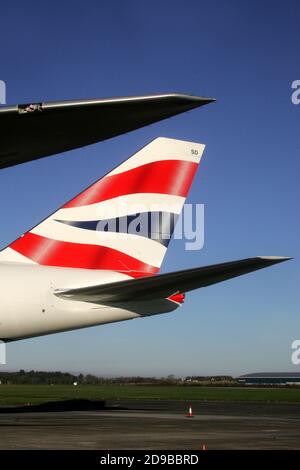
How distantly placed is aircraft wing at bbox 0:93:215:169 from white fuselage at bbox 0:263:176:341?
36.4ft

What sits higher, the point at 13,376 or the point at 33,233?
the point at 33,233

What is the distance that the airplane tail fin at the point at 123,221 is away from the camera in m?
19.4

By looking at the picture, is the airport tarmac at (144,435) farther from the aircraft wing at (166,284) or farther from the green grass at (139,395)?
the green grass at (139,395)

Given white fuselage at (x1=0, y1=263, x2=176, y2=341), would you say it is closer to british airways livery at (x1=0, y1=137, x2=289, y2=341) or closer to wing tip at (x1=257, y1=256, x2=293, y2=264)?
british airways livery at (x1=0, y1=137, x2=289, y2=341)

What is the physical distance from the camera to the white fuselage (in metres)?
17.3

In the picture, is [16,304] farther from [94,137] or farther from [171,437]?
[94,137]

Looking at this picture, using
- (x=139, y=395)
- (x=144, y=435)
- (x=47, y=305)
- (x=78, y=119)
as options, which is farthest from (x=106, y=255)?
(x=139, y=395)

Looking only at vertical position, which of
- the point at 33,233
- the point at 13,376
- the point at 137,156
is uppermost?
the point at 137,156

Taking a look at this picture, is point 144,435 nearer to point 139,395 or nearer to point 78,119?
point 78,119

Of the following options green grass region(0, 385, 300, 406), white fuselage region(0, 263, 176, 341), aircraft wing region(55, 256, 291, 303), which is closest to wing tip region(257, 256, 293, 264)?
aircraft wing region(55, 256, 291, 303)
